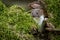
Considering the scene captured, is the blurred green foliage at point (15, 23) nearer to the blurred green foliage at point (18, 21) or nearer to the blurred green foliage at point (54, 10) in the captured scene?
the blurred green foliage at point (18, 21)

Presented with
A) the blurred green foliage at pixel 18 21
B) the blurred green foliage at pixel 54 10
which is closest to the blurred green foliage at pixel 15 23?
the blurred green foliage at pixel 18 21

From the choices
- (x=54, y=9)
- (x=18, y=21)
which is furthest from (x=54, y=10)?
(x=18, y=21)

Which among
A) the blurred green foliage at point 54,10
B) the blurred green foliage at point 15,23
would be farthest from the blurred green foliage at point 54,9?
the blurred green foliage at point 15,23

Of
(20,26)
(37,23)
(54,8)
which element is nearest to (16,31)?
(20,26)

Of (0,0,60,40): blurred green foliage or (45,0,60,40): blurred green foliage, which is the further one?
(45,0,60,40): blurred green foliage

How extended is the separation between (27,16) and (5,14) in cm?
76

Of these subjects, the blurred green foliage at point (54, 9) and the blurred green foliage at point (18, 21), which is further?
the blurred green foliage at point (54, 9)

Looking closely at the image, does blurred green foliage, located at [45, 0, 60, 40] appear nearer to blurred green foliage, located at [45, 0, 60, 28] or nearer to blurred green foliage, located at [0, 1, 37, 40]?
blurred green foliage, located at [45, 0, 60, 28]

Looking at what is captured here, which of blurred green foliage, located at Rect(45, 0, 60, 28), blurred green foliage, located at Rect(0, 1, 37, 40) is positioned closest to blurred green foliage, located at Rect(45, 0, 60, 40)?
blurred green foliage, located at Rect(45, 0, 60, 28)

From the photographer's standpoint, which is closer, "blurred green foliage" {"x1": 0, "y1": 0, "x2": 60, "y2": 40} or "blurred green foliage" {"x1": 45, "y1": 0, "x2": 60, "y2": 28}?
"blurred green foliage" {"x1": 0, "y1": 0, "x2": 60, "y2": 40}

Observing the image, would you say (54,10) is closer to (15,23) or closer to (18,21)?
(18,21)

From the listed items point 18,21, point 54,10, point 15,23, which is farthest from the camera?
point 54,10

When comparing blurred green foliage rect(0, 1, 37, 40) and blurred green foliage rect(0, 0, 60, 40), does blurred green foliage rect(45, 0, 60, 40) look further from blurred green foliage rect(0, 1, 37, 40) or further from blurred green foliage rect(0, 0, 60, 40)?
blurred green foliage rect(0, 1, 37, 40)

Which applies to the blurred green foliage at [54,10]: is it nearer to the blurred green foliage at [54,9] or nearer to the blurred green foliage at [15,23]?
the blurred green foliage at [54,9]
